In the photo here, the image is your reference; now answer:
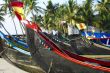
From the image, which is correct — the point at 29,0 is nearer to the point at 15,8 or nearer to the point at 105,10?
the point at 105,10

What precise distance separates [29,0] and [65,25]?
6.02 metres

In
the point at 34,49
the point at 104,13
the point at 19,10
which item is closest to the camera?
the point at 34,49

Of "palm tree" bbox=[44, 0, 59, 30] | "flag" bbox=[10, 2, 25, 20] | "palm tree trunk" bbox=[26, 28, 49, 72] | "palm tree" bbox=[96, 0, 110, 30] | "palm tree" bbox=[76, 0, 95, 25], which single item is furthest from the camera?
"palm tree" bbox=[44, 0, 59, 30]

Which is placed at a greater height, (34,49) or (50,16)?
(34,49)

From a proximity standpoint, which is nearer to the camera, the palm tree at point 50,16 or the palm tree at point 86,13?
the palm tree at point 86,13

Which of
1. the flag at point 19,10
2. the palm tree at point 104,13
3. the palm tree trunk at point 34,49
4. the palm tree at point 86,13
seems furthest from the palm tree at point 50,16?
the palm tree trunk at point 34,49

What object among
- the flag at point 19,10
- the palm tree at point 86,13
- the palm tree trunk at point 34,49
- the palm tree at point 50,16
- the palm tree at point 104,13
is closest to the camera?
the palm tree trunk at point 34,49

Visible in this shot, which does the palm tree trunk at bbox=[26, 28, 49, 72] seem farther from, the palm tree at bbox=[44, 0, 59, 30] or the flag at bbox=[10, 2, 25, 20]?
the palm tree at bbox=[44, 0, 59, 30]

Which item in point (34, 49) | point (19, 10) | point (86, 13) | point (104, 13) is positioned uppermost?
point (19, 10)

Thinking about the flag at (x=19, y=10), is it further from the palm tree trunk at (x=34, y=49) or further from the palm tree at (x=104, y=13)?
the palm tree at (x=104, y=13)

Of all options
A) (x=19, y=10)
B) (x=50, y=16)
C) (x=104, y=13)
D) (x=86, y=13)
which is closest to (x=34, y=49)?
(x=19, y=10)

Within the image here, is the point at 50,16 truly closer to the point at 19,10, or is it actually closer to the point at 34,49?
the point at 19,10

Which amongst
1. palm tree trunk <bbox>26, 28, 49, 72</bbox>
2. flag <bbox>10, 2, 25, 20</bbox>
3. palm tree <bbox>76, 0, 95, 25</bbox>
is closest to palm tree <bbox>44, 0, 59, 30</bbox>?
palm tree <bbox>76, 0, 95, 25</bbox>

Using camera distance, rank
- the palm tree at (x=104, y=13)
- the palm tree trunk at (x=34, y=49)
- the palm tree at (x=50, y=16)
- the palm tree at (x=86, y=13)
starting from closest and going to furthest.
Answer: the palm tree trunk at (x=34, y=49), the palm tree at (x=104, y=13), the palm tree at (x=86, y=13), the palm tree at (x=50, y=16)
